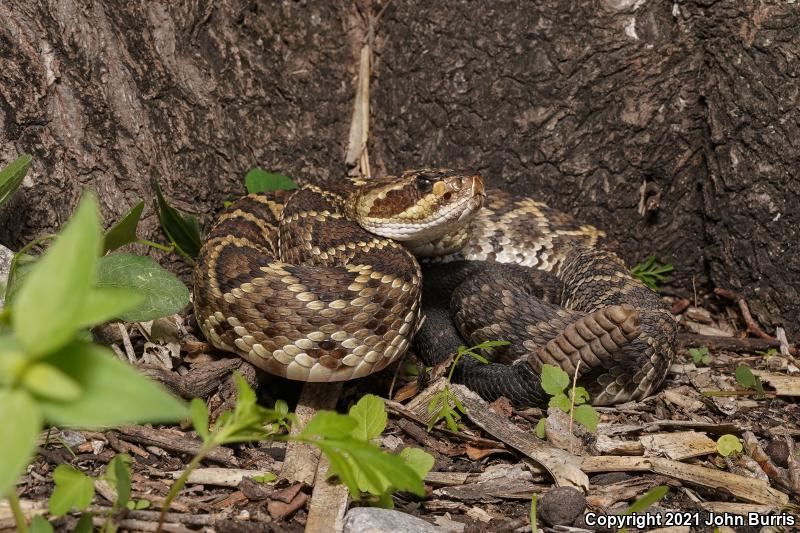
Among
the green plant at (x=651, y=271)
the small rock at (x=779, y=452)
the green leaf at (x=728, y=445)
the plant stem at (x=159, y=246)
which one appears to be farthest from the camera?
the green plant at (x=651, y=271)

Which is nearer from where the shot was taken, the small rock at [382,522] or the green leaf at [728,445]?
the small rock at [382,522]

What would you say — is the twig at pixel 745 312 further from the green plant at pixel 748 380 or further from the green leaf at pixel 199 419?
the green leaf at pixel 199 419

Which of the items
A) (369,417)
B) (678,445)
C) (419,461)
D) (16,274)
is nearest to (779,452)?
(678,445)

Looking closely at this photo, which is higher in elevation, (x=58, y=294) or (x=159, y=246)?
(x=58, y=294)

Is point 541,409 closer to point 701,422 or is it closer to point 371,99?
point 701,422

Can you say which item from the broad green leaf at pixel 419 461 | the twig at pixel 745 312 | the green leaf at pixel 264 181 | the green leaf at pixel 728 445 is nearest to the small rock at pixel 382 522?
the broad green leaf at pixel 419 461

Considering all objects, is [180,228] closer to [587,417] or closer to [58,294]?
[587,417]

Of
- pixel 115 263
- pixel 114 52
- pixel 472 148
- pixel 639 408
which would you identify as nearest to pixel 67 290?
pixel 115 263
